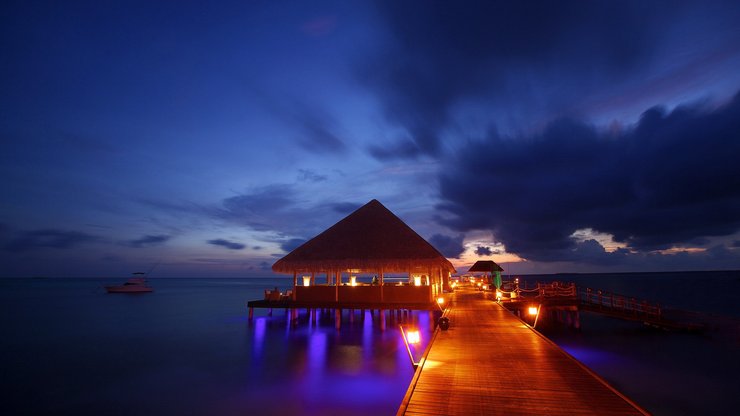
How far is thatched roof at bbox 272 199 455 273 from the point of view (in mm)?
18531

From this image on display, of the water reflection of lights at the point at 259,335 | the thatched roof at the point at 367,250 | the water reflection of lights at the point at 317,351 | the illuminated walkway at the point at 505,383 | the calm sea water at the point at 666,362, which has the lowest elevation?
the calm sea water at the point at 666,362

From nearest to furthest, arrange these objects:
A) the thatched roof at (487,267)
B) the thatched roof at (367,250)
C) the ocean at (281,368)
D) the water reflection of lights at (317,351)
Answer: the ocean at (281,368) < the water reflection of lights at (317,351) < the thatched roof at (367,250) < the thatched roof at (487,267)

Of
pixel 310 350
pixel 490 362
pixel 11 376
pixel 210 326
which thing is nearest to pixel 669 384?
pixel 490 362

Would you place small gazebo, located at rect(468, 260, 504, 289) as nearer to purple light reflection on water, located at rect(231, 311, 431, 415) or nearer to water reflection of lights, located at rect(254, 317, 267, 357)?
purple light reflection on water, located at rect(231, 311, 431, 415)

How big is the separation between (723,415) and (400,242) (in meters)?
13.2

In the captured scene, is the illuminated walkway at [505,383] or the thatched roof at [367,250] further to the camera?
the thatched roof at [367,250]

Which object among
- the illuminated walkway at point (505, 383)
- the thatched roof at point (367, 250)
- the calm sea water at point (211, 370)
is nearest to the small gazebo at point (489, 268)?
the calm sea water at point (211, 370)

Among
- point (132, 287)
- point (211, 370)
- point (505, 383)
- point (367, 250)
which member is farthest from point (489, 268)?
point (132, 287)

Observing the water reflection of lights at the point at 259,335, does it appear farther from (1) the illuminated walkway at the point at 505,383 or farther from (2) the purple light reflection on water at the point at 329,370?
(1) the illuminated walkway at the point at 505,383

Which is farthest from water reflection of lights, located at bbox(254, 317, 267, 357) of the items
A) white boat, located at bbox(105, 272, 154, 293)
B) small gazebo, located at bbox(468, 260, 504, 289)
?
white boat, located at bbox(105, 272, 154, 293)

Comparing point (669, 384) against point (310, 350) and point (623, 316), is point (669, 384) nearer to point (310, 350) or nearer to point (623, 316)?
point (623, 316)

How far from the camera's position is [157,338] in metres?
23.0

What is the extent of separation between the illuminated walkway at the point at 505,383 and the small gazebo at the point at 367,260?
25.5 feet

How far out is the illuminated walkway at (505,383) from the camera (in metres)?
5.71
